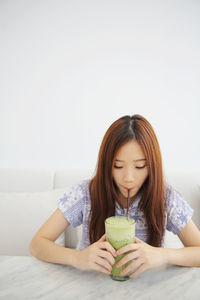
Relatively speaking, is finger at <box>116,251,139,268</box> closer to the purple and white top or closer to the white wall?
the purple and white top

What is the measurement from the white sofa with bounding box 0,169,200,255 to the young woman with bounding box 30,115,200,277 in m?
0.46

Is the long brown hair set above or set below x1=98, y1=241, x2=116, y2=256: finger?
above

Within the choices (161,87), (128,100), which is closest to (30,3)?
(128,100)

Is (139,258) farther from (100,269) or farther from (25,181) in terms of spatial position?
(25,181)

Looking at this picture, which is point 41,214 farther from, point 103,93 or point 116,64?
point 116,64

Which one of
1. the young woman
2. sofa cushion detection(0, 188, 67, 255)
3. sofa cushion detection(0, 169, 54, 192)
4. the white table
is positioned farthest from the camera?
sofa cushion detection(0, 169, 54, 192)

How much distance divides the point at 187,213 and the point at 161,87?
137 centimetres

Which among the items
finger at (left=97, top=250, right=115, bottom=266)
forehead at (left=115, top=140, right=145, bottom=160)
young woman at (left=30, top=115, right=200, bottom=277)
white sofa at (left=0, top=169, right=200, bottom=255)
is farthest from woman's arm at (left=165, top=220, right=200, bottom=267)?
white sofa at (left=0, top=169, right=200, bottom=255)

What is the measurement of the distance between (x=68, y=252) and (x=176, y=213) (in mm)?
532

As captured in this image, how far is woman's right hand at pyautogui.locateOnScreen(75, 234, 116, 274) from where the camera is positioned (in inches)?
29.8

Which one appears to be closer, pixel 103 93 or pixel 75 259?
pixel 75 259

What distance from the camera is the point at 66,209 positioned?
1.18 meters

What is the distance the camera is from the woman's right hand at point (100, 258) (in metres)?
0.76

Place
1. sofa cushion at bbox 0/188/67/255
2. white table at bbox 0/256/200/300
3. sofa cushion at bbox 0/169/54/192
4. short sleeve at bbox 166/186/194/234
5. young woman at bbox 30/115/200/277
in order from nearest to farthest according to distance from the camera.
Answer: white table at bbox 0/256/200/300, young woman at bbox 30/115/200/277, short sleeve at bbox 166/186/194/234, sofa cushion at bbox 0/188/67/255, sofa cushion at bbox 0/169/54/192
